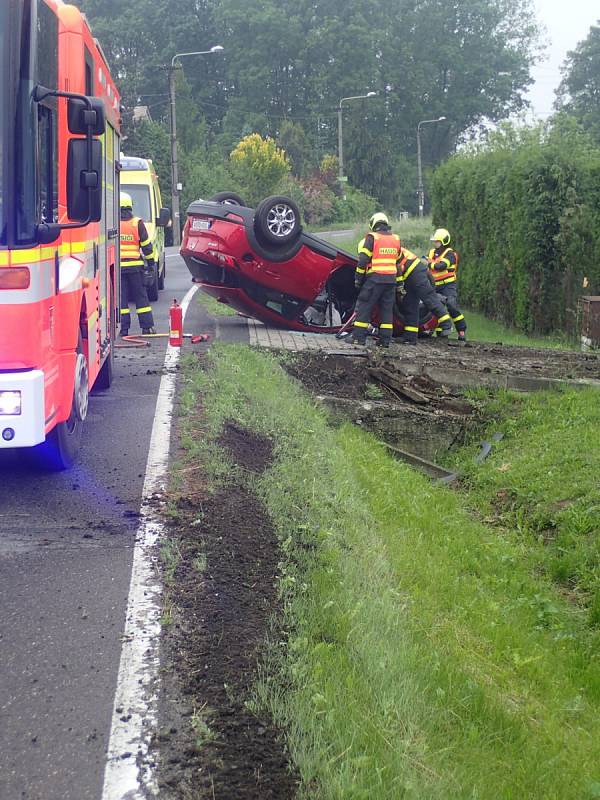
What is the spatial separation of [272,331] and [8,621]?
10.7 meters

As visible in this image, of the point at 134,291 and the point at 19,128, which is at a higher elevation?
the point at 19,128

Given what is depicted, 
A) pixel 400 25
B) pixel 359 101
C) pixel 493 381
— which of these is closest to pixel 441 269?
pixel 493 381

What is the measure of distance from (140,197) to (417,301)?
824 cm

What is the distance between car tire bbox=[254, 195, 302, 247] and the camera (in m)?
13.7

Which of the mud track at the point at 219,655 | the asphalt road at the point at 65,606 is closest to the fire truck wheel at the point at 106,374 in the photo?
the asphalt road at the point at 65,606

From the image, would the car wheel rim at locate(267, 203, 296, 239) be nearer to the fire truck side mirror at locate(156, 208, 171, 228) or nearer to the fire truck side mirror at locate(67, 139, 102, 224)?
the fire truck side mirror at locate(156, 208, 171, 228)

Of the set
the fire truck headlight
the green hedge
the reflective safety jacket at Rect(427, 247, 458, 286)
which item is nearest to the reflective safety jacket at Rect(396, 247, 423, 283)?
the reflective safety jacket at Rect(427, 247, 458, 286)

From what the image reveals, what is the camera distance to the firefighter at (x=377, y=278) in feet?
44.1

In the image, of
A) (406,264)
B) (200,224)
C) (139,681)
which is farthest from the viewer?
(200,224)

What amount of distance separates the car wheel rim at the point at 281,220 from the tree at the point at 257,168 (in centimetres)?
3970

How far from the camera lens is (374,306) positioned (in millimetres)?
13891

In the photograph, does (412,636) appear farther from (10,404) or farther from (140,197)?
(140,197)

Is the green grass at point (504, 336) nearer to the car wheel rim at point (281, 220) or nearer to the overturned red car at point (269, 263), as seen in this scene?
the overturned red car at point (269, 263)

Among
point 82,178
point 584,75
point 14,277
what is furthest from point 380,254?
point 584,75
